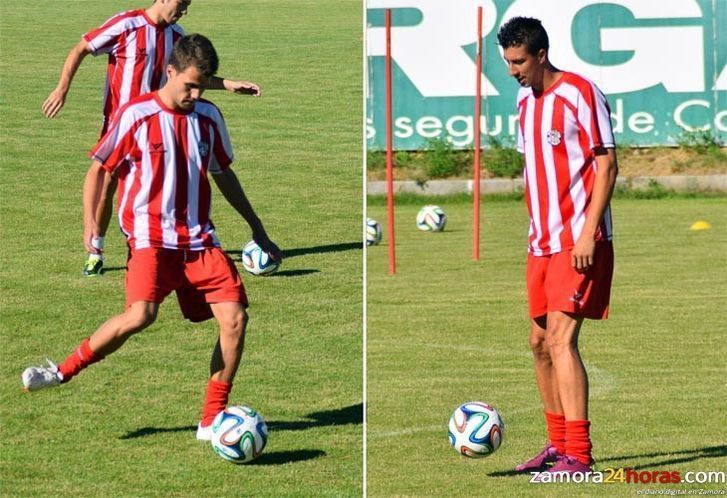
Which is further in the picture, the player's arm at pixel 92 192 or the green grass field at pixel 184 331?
the player's arm at pixel 92 192

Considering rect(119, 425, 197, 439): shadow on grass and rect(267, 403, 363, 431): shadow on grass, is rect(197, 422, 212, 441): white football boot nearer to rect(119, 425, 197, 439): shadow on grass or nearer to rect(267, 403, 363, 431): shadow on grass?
rect(119, 425, 197, 439): shadow on grass

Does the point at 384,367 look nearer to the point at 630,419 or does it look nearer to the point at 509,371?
the point at 509,371

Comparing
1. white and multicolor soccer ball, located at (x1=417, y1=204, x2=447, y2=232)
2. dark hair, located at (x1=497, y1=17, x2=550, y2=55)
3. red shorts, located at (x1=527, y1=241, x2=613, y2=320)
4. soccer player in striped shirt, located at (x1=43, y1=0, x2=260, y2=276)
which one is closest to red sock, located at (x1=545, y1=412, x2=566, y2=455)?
red shorts, located at (x1=527, y1=241, x2=613, y2=320)

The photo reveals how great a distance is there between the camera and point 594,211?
612cm

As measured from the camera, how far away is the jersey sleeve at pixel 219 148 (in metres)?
6.80

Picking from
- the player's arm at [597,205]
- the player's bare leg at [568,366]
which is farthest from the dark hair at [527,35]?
the player's bare leg at [568,366]

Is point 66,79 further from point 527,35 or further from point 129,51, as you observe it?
point 527,35

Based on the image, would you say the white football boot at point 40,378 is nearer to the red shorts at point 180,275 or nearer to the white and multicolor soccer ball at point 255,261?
the red shorts at point 180,275

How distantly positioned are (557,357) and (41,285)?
462 centimetres

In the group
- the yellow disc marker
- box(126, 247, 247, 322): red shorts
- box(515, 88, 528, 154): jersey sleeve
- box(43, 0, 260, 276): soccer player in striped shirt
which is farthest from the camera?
the yellow disc marker

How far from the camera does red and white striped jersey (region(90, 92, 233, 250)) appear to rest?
21.7 feet

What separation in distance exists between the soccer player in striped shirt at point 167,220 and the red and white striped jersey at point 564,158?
1485mm

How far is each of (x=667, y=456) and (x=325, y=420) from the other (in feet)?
5.48

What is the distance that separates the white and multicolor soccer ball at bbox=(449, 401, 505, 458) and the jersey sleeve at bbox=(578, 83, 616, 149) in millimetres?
1423
